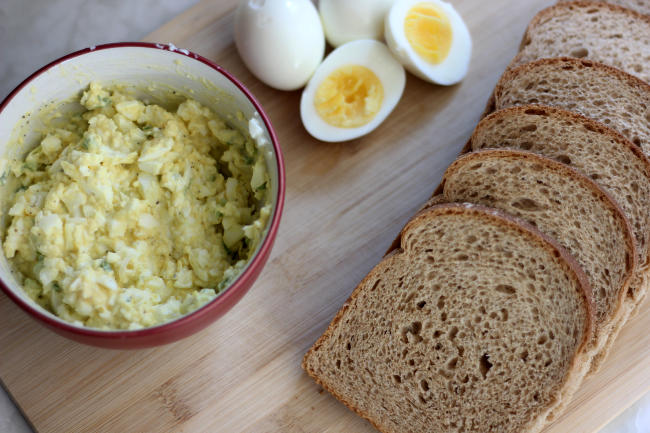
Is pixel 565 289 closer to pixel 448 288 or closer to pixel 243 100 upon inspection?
pixel 448 288

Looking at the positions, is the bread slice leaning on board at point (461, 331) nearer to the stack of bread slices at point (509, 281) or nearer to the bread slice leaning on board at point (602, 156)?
the stack of bread slices at point (509, 281)

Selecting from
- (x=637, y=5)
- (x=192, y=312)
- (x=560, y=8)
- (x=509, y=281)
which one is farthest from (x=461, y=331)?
(x=637, y=5)

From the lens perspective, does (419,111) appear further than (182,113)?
Yes

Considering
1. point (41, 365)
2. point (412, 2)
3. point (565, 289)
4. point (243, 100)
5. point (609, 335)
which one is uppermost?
point (412, 2)

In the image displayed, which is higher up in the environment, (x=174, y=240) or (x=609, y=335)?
(x=174, y=240)

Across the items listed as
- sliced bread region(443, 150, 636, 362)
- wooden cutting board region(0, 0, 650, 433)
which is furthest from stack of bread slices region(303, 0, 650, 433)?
wooden cutting board region(0, 0, 650, 433)

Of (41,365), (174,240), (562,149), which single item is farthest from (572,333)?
(41,365)
